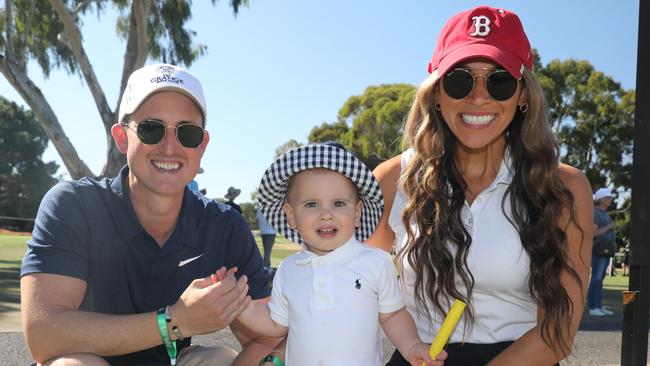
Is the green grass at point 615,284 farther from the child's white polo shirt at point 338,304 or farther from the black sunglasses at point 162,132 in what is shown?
the black sunglasses at point 162,132

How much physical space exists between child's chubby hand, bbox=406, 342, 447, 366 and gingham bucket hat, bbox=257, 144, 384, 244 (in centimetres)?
57

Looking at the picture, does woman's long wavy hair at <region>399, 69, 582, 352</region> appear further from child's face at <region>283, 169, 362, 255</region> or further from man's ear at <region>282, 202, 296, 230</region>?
man's ear at <region>282, 202, 296, 230</region>

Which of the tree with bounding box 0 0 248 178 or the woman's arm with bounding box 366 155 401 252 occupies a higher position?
the tree with bounding box 0 0 248 178

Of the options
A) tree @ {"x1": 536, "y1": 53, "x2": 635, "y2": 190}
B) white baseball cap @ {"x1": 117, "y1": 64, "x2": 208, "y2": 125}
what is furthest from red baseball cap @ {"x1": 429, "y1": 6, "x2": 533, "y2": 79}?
Answer: tree @ {"x1": 536, "y1": 53, "x2": 635, "y2": 190}

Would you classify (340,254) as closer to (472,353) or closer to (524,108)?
(472,353)

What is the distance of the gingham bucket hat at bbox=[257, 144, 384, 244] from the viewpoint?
8.36 feet

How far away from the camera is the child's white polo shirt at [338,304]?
2424 mm

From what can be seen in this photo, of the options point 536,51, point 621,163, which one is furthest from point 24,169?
point 621,163

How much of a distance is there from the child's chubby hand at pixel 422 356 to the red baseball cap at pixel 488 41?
3.61ft

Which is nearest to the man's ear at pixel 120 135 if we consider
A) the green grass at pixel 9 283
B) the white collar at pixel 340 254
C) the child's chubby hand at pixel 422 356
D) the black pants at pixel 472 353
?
the white collar at pixel 340 254

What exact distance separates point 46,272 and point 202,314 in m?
0.66

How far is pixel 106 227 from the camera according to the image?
8.54 feet

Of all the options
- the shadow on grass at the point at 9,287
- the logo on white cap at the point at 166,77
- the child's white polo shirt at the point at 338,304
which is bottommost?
the shadow on grass at the point at 9,287

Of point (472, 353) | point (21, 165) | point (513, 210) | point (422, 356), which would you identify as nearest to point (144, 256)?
point (422, 356)
